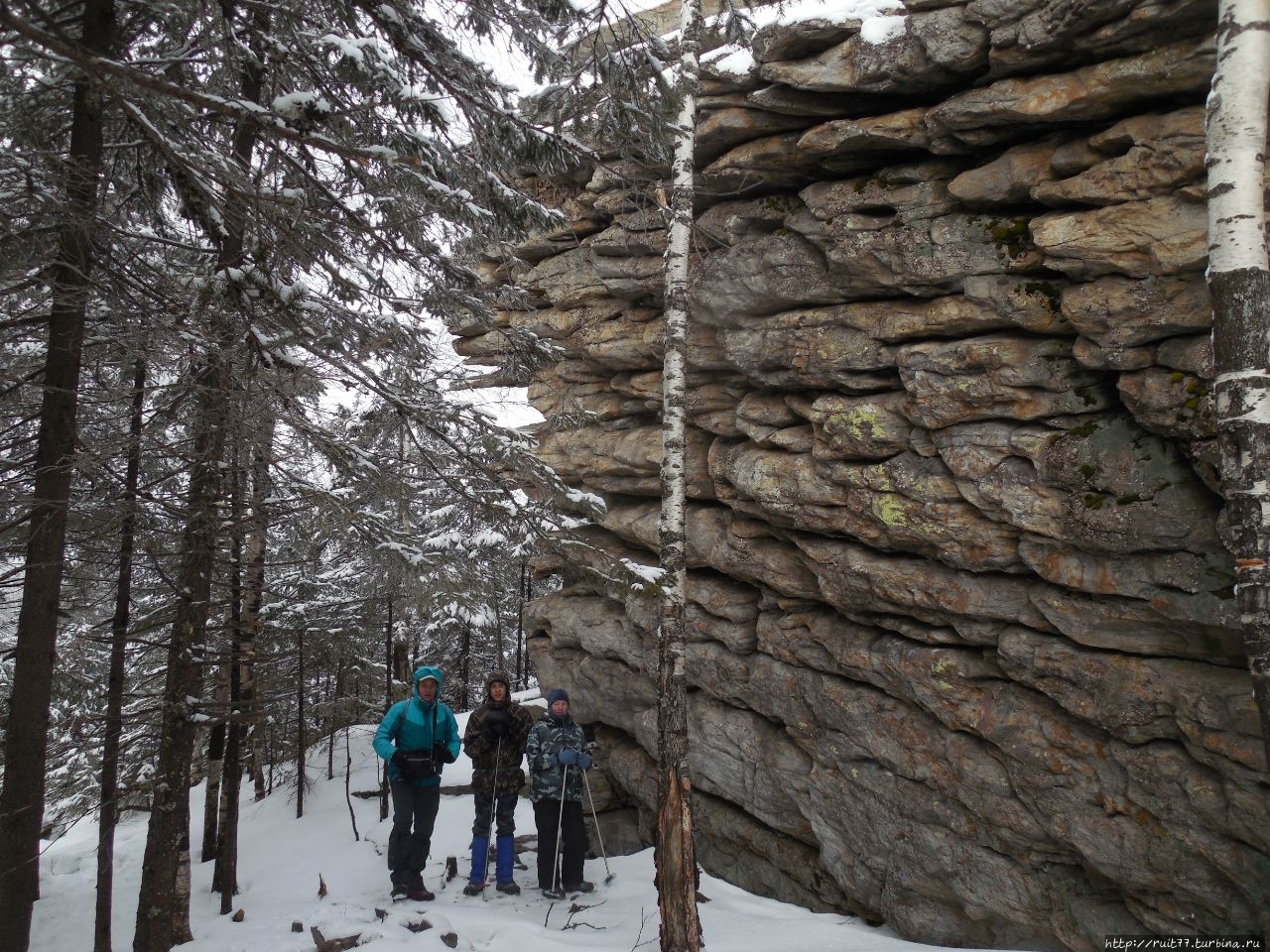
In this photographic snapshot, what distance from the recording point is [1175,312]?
6.25 meters

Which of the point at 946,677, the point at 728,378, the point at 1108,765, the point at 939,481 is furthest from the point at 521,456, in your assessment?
the point at 1108,765

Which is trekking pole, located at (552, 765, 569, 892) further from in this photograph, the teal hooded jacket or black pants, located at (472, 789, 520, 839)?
the teal hooded jacket

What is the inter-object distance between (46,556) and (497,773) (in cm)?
504

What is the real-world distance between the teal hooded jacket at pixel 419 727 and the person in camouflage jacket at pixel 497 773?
263mm

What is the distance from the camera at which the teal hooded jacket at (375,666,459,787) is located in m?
8.28

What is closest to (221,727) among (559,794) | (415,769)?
(415,769)

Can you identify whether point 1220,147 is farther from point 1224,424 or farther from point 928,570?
point 928,570

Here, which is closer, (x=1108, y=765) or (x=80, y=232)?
(x=80, y=232)

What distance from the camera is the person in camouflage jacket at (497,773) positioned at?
27.5ft

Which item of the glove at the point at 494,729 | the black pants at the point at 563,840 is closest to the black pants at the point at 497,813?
the black pants at the point at 563,840

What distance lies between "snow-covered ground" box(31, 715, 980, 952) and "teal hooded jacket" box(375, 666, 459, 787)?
1544 millimetres

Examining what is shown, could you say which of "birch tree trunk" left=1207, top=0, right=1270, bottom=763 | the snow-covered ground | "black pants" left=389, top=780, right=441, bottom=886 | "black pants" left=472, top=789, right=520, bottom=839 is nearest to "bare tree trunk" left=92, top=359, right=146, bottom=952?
the snow-covered ground

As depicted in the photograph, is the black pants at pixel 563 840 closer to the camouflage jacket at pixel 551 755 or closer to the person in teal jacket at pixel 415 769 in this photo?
the camouflage jacket at pixel 551 755

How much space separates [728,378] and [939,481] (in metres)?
3.24
